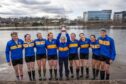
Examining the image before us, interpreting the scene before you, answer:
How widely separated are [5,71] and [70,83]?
474cm

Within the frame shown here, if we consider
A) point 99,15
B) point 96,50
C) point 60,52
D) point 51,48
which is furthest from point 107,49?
point 99,15

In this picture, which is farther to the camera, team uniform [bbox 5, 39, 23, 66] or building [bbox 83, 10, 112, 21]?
building [bbox 83, 10, 112, 21]

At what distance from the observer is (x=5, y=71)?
1044cm

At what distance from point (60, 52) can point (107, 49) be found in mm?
1668

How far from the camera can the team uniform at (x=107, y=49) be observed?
755 centimetres

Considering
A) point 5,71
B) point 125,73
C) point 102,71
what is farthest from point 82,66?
point 5,71

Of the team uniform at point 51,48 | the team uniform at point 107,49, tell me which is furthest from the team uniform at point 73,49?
the team uniform at point 107,49

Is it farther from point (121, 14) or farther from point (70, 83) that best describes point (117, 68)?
point (121, 14)

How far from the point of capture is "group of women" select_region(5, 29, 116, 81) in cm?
780

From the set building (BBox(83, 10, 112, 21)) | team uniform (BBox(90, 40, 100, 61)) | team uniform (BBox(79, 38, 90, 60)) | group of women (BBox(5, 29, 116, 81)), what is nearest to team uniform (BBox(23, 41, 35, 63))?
group of women (BBox(5, 29, 116, 81))

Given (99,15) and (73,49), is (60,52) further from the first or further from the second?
(99,15)

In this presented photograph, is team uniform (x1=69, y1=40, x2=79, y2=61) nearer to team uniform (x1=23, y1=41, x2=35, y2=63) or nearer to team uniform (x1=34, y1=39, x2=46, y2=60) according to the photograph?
team uniform (x1=34, y1=39, x2=46, y2=60)

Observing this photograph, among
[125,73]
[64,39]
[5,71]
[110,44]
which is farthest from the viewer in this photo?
[5,71]

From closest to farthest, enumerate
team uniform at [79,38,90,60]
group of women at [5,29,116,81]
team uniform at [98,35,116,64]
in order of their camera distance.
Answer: team uniform at [98,35,116,64], group of women at [5,29,116,81], team uniform at [79,38,90,60]
